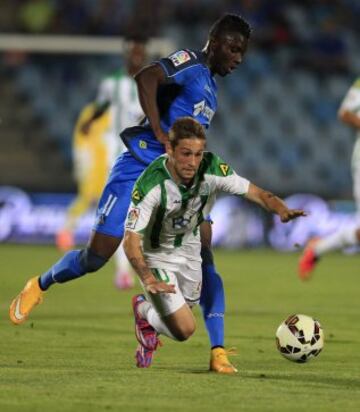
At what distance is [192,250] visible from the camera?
613cm

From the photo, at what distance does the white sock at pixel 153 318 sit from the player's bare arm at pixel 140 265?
40cm

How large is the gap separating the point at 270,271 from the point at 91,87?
238 inches

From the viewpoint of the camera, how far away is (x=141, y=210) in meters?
5.80

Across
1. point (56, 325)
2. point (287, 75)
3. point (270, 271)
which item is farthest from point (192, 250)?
point (287, 75)

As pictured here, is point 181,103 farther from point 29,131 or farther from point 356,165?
point 29,131

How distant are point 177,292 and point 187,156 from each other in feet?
2.25

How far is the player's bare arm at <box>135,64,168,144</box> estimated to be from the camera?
6.52 metres

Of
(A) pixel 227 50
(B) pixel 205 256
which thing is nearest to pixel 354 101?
(A) pixel 227 50

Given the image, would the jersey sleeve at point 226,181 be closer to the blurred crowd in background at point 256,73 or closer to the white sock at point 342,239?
the white sock at point 342,239

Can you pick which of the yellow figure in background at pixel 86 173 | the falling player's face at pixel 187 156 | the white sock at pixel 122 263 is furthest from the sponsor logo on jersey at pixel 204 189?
the yellow figure in background at pixel 86 173

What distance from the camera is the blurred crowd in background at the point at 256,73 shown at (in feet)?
61.2

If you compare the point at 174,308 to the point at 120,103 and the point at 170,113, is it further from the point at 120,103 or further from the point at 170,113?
the point at 120,103

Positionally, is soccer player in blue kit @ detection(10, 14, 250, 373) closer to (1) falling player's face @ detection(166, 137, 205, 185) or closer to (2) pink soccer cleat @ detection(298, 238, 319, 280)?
(1) falling player's face @ detection(166, 137, 205, 185)

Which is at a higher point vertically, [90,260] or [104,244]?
[104,244]
